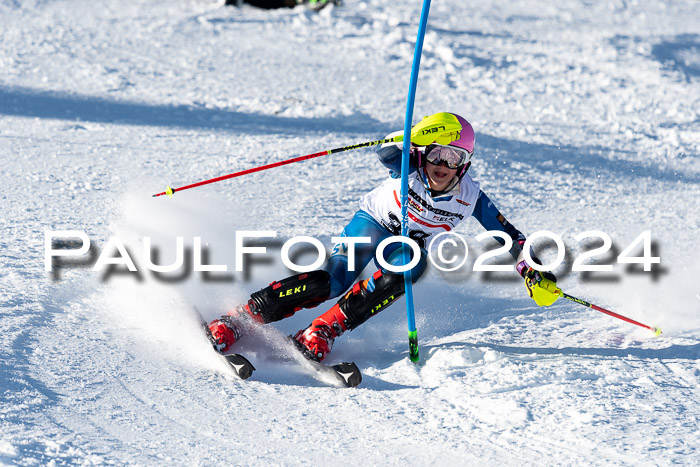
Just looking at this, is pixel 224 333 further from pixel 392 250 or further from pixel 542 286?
pixel 542 286

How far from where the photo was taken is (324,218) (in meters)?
5.55

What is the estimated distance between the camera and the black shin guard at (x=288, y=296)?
3.83 metres

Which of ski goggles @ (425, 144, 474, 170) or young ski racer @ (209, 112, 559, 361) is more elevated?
ski goggles @ (425, 144, 474, 170)

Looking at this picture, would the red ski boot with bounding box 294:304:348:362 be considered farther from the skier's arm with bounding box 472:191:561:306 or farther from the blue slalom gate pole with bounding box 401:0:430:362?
the skier's arm with bounding box 472:191:561:306

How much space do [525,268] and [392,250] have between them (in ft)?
2.13

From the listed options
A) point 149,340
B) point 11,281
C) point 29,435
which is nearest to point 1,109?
point 11,281

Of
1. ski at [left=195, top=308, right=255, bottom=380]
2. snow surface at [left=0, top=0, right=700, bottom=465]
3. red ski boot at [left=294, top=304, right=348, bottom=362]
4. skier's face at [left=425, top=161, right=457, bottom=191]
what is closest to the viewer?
snow surface at [left=0, top=0, right=700, bottom=465]

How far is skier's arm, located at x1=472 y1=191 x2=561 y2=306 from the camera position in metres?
3.84

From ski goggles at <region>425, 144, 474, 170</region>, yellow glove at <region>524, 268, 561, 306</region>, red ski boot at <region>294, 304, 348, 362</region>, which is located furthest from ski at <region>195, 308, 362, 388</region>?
ski goggles at <region>425, 144, 474, 170</region>

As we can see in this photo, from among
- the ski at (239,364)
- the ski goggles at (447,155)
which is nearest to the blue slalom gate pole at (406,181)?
the ski goggles at (447,155)

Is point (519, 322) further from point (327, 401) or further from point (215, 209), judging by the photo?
point (215, 209)

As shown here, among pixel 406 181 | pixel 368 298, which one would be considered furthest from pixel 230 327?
pixel 406 181

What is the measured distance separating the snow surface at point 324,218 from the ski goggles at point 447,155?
0.88 meters

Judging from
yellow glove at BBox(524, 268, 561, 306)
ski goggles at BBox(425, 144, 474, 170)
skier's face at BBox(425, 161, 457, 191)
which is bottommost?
yellow glove at BBox(524, 268, 561, 306)
